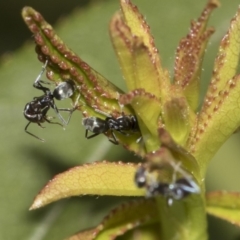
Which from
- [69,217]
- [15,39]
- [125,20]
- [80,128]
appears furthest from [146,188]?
[15,39]

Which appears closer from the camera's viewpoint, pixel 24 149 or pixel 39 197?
pixel 39 197

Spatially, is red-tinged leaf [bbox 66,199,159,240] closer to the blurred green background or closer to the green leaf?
the green leaf

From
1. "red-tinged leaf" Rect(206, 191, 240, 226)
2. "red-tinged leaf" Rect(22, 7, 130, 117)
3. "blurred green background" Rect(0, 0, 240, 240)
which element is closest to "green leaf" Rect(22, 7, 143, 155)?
"red-tinged leaf" Rect(22, 7, 130, 117)

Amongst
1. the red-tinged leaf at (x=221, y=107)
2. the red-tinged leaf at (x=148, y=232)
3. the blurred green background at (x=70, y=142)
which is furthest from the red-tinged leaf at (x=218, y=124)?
the blurred green background at (x=70, y=142)

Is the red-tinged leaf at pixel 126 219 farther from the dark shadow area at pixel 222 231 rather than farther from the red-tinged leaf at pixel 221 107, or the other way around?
the dark shadow area at pixel 222 231

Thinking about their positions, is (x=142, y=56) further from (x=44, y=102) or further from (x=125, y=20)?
(x=44, y=102)
